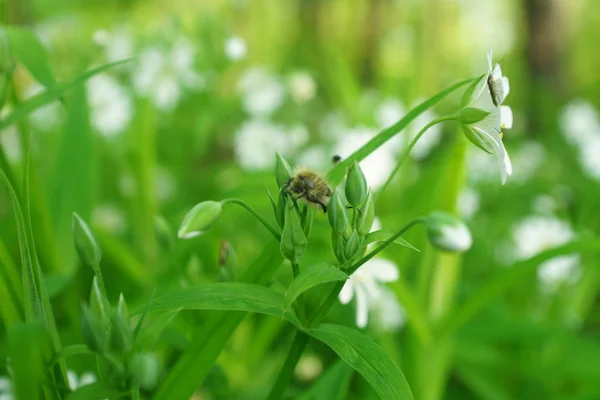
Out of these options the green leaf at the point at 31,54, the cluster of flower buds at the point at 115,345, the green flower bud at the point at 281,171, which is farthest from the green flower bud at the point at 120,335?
the green leaf at the point at 31,54

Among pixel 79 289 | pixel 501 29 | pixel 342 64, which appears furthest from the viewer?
pixel 501 29

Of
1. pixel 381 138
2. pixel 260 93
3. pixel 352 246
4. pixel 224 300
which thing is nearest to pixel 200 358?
pixel 224 300

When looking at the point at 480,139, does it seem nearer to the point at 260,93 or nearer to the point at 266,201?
the point at 266,201

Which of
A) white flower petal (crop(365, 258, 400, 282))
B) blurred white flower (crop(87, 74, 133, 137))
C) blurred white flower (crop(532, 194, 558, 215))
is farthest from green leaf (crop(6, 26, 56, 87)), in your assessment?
blurred white flower (crop(532, 194, 558, 215))

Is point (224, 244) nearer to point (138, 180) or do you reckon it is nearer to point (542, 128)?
point (138, 180)

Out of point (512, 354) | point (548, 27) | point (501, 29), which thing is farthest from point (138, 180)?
point (501, 29)

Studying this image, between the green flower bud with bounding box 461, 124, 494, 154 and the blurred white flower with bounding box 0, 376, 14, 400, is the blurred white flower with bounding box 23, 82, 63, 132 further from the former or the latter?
the green flower bud with bounding box 461, 124, 494, 154
